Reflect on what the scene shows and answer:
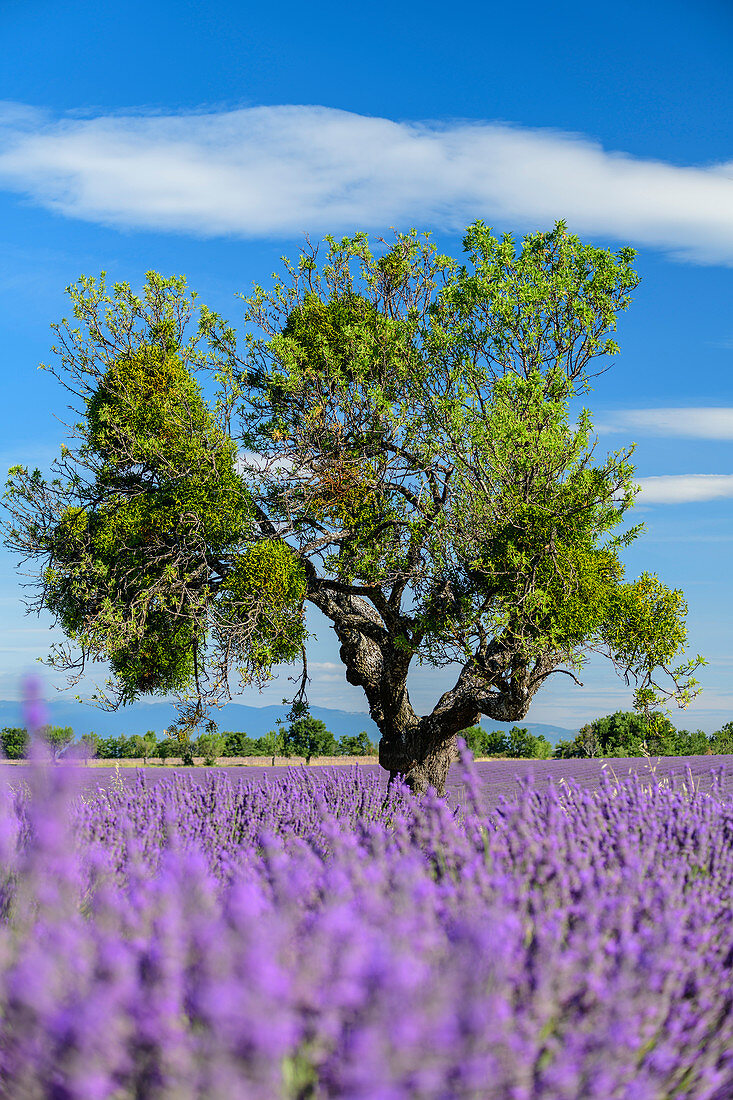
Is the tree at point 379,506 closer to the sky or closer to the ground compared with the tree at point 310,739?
closer to the sky

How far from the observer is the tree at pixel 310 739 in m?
24.6

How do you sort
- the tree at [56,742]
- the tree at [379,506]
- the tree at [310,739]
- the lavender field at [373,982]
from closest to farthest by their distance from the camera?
1. the lavender field at [373,982]
2. the tree at [56,742]
3. the tree at [379,506]
4. the tree at [310,739]

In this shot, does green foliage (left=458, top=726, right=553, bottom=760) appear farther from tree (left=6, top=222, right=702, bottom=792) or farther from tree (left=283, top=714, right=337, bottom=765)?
tree (left=6, top=222, right=702, bottom=792)

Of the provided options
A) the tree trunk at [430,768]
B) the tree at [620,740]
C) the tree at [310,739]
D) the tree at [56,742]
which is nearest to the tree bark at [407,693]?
the tree trunk at [430,768]

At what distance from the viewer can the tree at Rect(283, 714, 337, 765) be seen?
2462cm

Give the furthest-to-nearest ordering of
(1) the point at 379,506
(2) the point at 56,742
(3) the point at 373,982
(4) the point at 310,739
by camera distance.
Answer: (4) the point at 310,739 < (1) the point at 379,506 < (2) the point at 56,742 < (3) the point at 373,982

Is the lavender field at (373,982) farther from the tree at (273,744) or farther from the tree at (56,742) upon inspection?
the tree at (273,744)

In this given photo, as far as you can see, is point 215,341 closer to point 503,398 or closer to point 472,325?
point 472,325

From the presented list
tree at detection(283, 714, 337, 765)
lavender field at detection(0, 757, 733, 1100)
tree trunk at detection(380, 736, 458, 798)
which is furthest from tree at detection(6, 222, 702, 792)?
tree at detection(283, 714, 337, 765)

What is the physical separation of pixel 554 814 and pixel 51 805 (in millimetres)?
2204

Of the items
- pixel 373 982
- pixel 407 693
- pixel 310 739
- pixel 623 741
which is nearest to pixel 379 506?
pixel 407 693

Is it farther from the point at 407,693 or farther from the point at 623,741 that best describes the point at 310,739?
the point at 407,693

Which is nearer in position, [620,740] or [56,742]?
[56,742]

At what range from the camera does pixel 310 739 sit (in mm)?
24641
